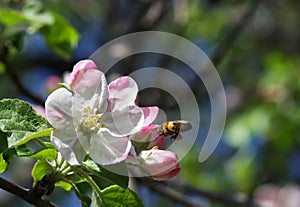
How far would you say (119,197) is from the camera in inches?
54.1

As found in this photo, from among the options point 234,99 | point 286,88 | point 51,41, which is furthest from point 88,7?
point 51,41

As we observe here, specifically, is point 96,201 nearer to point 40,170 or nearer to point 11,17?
point 40,170

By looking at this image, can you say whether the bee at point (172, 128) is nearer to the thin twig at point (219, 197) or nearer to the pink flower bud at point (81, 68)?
the pink flower bud at point (81, 68)

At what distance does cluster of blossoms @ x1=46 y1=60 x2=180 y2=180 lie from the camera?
1.31m

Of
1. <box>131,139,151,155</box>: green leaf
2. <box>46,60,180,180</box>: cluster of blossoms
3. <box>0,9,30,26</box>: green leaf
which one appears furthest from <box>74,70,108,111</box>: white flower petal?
<box>0,9,30,26</box>: green leaf

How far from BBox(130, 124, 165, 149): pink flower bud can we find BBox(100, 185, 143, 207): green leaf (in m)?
0.11

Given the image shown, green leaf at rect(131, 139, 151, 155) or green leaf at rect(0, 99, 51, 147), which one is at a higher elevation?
green leaf at rect(131, 139, 151, 155)

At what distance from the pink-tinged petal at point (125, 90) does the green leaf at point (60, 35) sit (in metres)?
1.03

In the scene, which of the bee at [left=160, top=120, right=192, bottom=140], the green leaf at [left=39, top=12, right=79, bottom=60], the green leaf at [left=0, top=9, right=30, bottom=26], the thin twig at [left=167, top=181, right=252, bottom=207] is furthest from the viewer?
the thin twig at [left=167, top=181, right=252, bottom=207]

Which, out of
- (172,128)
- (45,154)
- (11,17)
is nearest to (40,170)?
(45,154)

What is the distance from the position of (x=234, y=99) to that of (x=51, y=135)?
3.48 meters

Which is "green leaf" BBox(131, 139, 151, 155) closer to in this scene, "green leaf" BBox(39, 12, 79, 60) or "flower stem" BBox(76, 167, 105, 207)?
"flower stem" BBox(76, 167, 105, 207)

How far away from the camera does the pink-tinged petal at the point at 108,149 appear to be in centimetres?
128

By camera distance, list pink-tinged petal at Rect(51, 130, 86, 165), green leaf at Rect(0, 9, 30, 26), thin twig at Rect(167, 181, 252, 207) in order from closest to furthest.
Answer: pink-tinged petal at Rect(51, 130, 86, 165), green leaf at Rect(0, 9, 30, 26), thin twig at Rect(167, 181, 252, 207)
